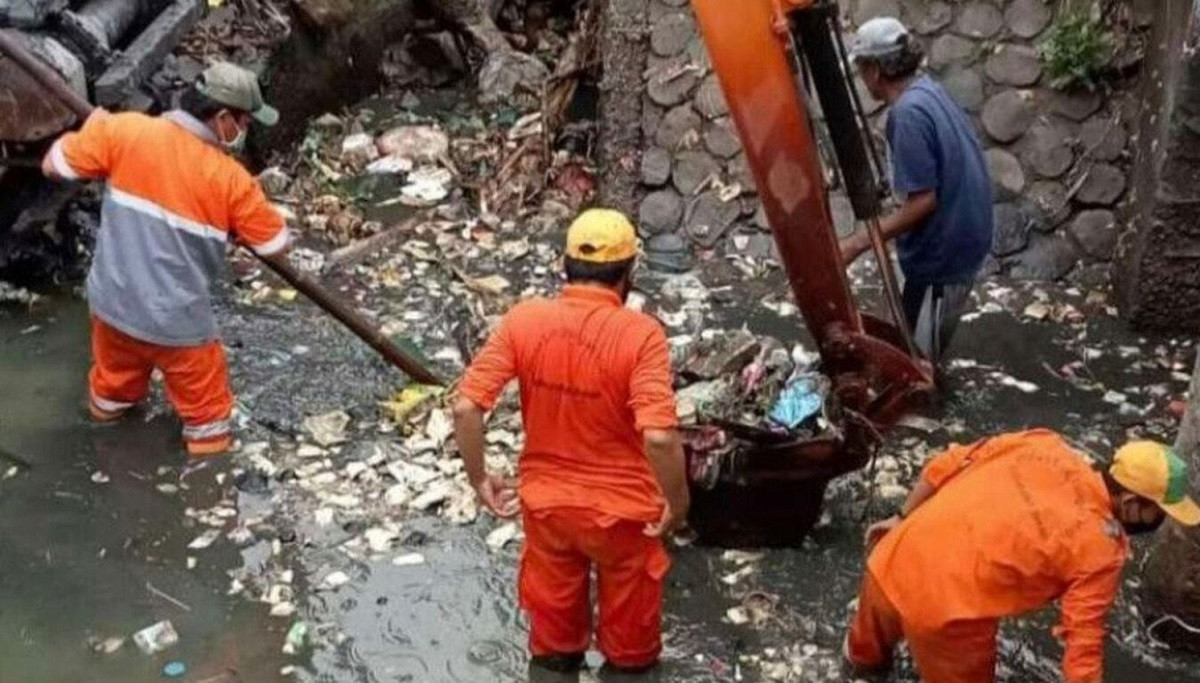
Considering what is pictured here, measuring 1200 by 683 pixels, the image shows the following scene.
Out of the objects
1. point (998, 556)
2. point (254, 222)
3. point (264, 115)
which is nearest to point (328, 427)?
point (254, 222)

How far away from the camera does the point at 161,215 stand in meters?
5.91

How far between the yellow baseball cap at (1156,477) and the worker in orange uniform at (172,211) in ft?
11.4

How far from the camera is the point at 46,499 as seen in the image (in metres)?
6.07

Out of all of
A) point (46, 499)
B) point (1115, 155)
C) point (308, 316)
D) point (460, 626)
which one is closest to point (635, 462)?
point (460, 626)

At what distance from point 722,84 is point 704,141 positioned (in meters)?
3.32

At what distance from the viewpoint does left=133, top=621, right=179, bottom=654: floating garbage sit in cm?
525

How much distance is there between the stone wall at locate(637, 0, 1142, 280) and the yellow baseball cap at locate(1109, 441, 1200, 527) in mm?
4013

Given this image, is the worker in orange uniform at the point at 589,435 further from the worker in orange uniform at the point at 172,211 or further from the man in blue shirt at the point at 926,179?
the worker in orange uniform at the point at 172,211

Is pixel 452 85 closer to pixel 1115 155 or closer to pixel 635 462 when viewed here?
pixel 1115 155

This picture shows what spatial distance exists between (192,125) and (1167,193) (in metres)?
4.67

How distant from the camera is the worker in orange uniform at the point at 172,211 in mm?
5875

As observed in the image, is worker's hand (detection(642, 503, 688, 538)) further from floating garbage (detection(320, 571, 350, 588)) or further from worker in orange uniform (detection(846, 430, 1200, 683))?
floating garbage (detection(320, 571, 350, 588))

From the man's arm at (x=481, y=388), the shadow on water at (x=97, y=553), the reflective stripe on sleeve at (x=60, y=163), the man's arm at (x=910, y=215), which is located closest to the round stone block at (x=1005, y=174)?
the man's arm at (x=910, y=215)

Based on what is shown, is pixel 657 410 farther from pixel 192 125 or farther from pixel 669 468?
pixel 192 125
